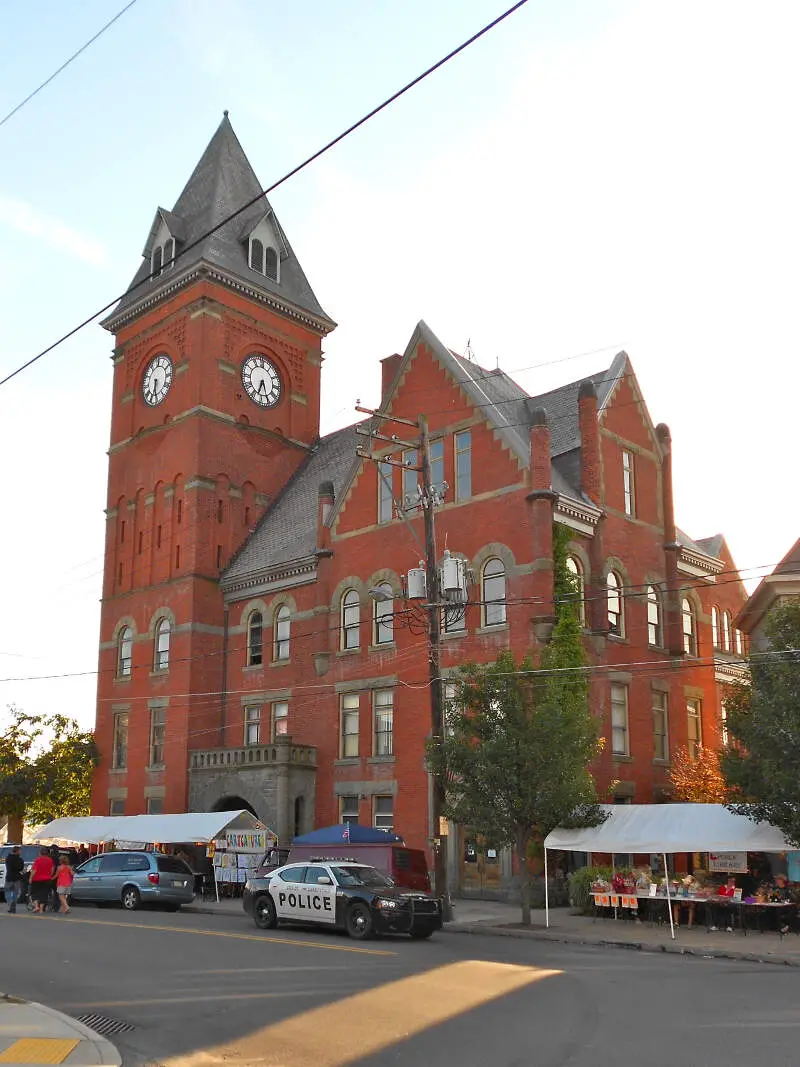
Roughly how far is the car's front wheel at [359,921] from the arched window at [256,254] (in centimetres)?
3490

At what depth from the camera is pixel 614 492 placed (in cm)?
3612

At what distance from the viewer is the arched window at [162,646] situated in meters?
44.3

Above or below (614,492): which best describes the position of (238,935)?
below

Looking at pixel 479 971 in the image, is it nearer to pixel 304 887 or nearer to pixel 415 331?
pixel 304 887

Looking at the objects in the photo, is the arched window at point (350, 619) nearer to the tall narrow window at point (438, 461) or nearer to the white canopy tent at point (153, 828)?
the tall narrow window at point (438, 461)

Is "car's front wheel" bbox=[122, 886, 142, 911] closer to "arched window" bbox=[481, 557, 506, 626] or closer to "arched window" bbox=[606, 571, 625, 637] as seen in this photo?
"arched window" bbox=[481, 557, 506, 626]

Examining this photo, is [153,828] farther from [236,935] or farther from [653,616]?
[653,616]

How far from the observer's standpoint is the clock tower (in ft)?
143

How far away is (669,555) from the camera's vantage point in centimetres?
3769

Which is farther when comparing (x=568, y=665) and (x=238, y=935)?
(x=568, y=665)

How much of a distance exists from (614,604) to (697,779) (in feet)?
19.2

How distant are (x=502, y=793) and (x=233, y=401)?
26.4 m

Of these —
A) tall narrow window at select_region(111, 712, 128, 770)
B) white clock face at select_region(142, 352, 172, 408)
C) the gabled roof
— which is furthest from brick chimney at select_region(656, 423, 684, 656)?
tall narrow window at select_region(111, 712, 128, 770)

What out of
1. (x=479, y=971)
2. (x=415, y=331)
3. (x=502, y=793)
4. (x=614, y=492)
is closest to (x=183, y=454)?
(x=415, y=331)
